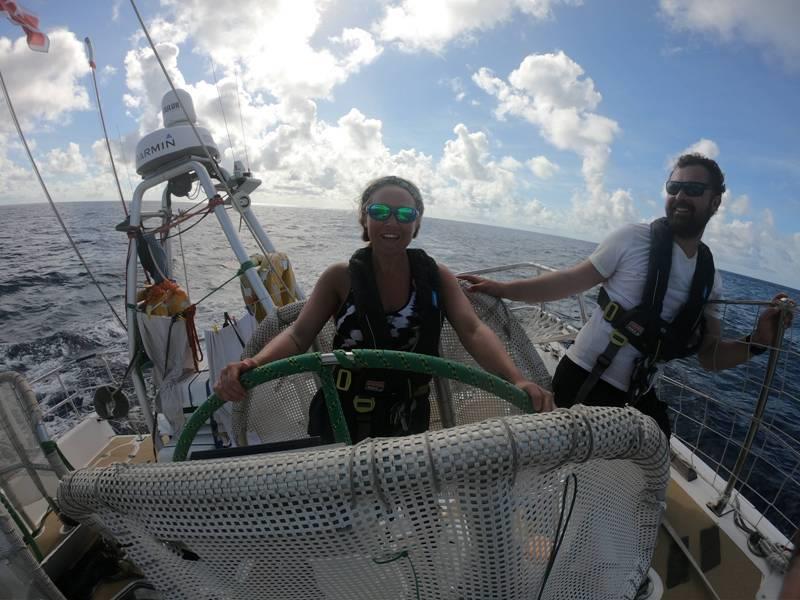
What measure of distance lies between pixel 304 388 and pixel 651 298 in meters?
1.84

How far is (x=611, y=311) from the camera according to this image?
7.58 ft

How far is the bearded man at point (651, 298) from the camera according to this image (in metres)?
2.17

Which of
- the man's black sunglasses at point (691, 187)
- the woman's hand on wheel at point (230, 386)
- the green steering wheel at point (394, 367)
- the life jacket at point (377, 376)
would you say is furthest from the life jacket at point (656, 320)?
the woman's hand on wheel at point (230, 386)

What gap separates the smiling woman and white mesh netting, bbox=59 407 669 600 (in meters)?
0.69

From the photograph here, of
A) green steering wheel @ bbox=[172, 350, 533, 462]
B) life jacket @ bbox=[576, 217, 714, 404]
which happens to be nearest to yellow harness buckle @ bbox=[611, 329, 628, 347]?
life jacket @ bbox=[576, 217, 714, 404]

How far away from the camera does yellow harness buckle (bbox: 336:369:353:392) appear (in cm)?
176

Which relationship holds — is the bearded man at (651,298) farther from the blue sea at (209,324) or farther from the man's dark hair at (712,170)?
the blue sea at (209,324)

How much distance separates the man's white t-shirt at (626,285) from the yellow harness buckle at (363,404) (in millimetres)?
→ 1322

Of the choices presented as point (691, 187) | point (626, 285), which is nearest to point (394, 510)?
point (626, 285)

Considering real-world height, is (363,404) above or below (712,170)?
below

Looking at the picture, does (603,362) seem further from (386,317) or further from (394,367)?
(394,367)

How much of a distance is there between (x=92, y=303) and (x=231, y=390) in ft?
45.2

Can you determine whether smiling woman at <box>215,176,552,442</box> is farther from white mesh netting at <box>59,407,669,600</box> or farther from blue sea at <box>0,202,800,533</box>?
white mesh netting at <box>59,407,669,600</box>

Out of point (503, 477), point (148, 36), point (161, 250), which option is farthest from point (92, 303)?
point (503, 477)
